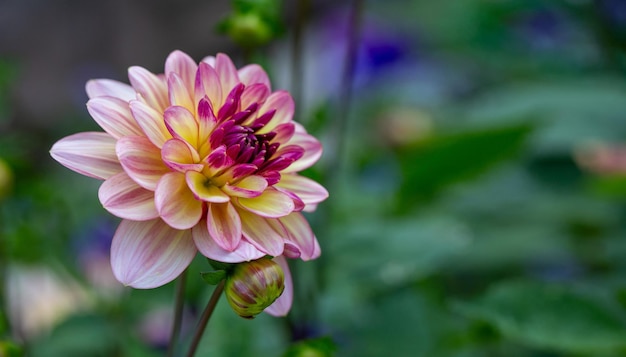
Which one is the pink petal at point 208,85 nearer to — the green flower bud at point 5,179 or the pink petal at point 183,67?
the pink petal at point 183,67

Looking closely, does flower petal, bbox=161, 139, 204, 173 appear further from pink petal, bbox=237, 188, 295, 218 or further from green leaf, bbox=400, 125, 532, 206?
green leaf, bbox=400, 125, 532, 206

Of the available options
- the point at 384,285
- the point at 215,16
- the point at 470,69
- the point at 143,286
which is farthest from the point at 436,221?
the point at 215,16

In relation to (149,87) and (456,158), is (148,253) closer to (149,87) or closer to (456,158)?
(149,87)

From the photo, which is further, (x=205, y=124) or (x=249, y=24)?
(x=249, y=24)

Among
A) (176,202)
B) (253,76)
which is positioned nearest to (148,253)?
(176,202)

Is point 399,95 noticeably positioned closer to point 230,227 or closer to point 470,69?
point 470,69

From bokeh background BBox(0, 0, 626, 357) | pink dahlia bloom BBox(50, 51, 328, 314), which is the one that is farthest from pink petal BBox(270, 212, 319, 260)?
bokeh background BBox(0, 0, 626, 357)
